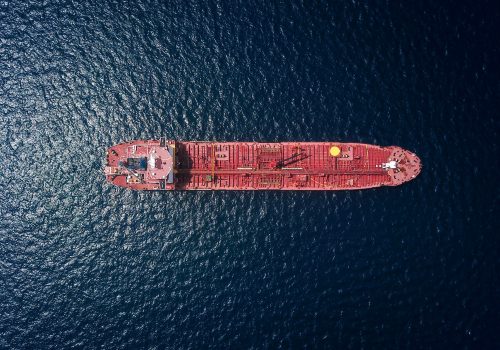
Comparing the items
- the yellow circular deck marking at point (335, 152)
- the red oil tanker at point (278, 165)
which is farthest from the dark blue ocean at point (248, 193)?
the yellow circular deck marking at point (335, 152)

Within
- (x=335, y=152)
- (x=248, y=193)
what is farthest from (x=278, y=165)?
(x=335, y=152)

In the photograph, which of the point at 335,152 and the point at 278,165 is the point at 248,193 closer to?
the point at 278,165

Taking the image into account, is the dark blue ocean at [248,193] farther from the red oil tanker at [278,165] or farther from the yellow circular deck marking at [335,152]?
the yellow circular deck marking at [335,152]

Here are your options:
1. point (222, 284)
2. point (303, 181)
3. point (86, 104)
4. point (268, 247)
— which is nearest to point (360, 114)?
point (303, 181)

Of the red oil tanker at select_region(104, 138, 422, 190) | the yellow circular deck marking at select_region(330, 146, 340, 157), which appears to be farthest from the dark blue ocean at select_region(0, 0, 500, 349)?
the yellow circular deck marking at select_region(330, 146, 340, 157)

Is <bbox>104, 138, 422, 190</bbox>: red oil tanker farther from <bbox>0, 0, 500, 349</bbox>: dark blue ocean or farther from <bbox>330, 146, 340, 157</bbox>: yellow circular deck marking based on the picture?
<bbox>0, 0, 500, 349</bbox>: dark blue ocean
